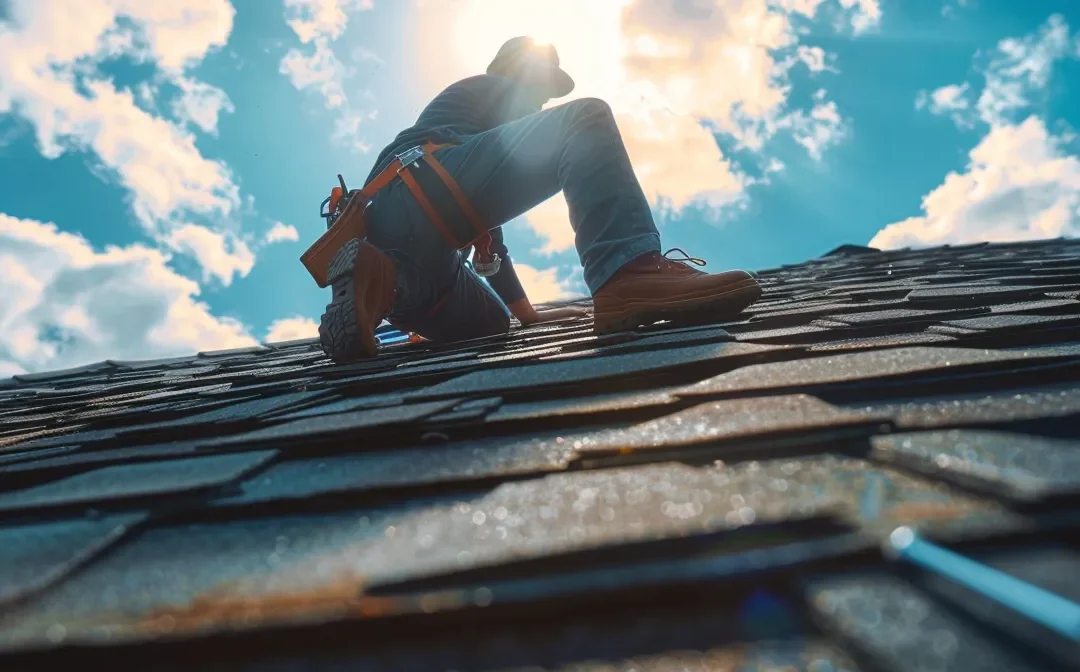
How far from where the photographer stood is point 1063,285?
181 centimetres

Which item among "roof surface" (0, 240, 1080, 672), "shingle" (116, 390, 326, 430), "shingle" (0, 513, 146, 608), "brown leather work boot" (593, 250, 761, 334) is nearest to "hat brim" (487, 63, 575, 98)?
"brown leather work boot" (593, 250, 761, 334)

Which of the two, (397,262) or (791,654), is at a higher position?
(397,262)

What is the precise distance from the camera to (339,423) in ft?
3.07

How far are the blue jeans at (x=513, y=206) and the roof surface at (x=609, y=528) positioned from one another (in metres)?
0.77

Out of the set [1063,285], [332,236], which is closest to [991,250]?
[1063,285]

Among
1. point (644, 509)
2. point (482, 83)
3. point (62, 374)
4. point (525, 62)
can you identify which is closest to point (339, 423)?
point (644, 509)

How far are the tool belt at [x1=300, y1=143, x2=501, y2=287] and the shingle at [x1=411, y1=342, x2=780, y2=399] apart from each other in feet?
3.52

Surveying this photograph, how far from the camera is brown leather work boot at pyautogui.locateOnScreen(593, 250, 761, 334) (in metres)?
1.63

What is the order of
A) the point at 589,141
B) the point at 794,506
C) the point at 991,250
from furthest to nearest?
the point at 991,250
the point at 589,141
the point at 794,506

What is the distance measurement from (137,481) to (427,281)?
1.73 m

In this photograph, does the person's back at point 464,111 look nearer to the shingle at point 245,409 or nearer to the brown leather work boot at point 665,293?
the brown leather work boot at point 665,293

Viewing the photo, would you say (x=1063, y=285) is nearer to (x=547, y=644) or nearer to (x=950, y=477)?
(x=950, y=477)

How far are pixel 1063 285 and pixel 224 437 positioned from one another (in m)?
2.23

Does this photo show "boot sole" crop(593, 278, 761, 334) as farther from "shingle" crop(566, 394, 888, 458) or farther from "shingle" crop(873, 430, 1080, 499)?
"shingle" crop(873, 430, 1080, 499)
